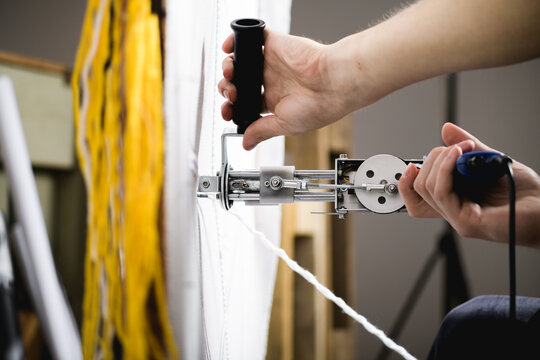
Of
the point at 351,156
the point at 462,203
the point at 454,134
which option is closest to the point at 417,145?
the point at 351,156

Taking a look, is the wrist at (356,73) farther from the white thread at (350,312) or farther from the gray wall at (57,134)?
the gray wall at (57,134)

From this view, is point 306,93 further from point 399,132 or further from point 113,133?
point 399,132

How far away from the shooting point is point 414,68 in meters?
0.43

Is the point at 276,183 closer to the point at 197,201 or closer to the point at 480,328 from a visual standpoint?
the point at 197,201

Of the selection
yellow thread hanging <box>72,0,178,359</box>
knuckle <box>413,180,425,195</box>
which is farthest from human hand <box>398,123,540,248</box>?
yellow thread hanging <box>72,0,178,359</box>

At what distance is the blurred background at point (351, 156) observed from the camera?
108 cm

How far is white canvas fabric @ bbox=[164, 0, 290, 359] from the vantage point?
513 mm

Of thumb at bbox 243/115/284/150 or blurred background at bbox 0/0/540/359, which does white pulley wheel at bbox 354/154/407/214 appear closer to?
thumb at bbox 243/115/284/150

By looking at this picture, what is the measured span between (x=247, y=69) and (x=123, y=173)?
29 centimetres

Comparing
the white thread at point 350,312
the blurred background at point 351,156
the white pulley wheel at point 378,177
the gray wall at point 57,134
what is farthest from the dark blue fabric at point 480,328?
the gray wall at point 57,134

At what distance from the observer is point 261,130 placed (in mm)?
535

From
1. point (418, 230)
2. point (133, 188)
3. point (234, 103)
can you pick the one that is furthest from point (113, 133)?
point (418, 230)

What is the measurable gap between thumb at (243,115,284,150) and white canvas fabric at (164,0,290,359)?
0.04m

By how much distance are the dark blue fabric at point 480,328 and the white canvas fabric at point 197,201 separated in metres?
0.26
